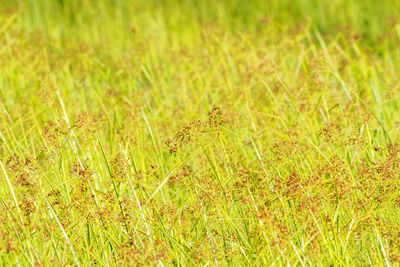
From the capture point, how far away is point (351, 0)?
19.0ft

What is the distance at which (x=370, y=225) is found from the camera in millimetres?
2262

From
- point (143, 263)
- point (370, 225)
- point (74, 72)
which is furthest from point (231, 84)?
point (143, 263)

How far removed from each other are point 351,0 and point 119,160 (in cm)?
408

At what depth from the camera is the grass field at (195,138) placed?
223cm

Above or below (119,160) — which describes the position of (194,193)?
below

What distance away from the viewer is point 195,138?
243 cm

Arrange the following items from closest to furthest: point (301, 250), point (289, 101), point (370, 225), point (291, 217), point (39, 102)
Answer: point (301, 250) → point (370, 225) → point (291, 217) → point (289, 101) → point (39, 102)

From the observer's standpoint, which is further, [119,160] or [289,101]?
[289,101]

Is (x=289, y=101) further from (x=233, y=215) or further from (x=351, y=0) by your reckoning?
(x=351, y=0)

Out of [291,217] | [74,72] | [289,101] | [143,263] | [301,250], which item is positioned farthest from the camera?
[74,72]

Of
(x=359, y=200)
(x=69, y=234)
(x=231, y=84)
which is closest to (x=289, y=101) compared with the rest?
(x=231, y=84)

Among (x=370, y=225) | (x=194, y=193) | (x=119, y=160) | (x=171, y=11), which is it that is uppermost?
(x=171, y=11)

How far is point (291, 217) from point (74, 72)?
8.16 feet

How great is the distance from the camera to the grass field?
223 centimetres
